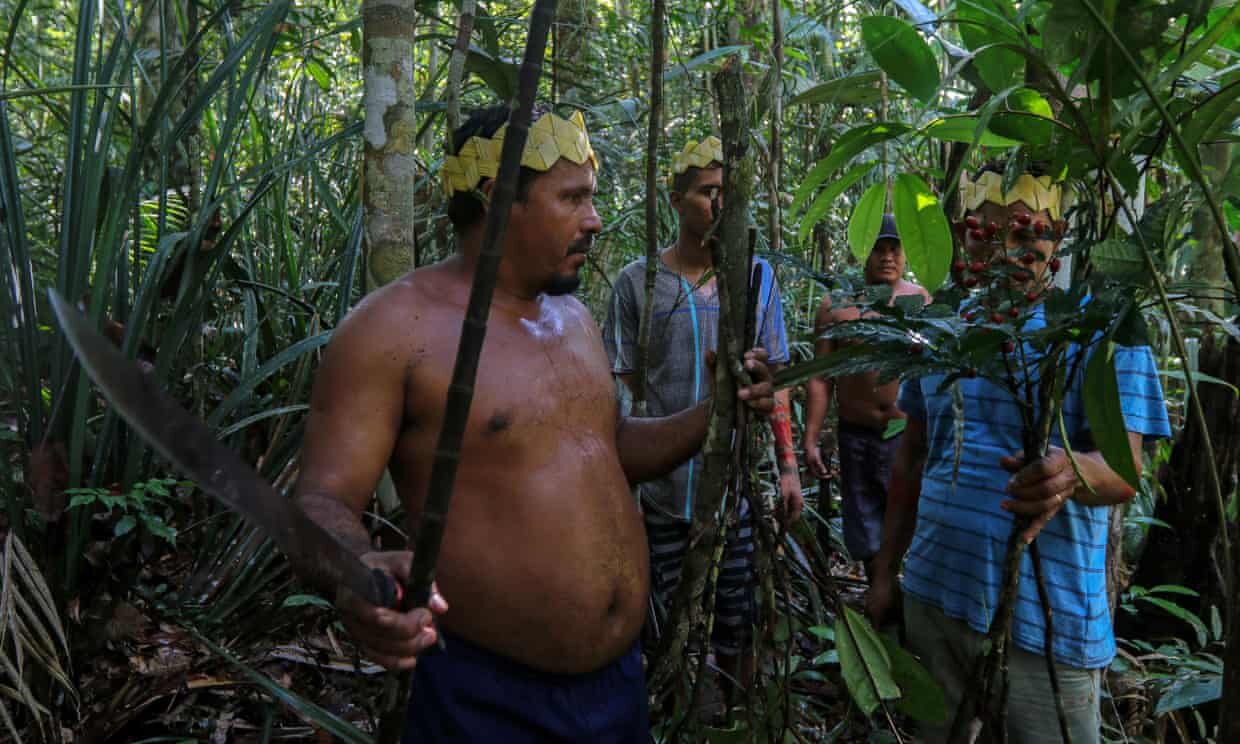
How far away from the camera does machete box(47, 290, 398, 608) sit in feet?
2.07

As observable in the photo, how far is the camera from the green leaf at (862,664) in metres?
1.63

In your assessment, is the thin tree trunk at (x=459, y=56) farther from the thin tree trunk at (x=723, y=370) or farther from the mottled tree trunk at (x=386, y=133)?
the thin tree trunk at (x=723, y=370)

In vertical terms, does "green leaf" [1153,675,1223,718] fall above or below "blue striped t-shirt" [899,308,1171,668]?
below

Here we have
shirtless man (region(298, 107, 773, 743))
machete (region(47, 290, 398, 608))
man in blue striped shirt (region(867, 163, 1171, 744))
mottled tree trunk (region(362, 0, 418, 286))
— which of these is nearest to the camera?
machete (region(47, 290, 398, 608))

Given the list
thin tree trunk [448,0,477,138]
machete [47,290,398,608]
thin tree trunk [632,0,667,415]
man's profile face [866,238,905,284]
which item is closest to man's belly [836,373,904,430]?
man's profile face [866,238,905,284]

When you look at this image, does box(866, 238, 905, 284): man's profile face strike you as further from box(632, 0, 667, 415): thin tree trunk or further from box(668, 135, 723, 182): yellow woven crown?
box(632, 0, 667, 415): thin tree trunk

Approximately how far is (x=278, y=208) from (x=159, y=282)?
96 centimetres

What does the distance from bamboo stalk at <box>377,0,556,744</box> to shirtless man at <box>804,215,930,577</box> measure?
3.10 m

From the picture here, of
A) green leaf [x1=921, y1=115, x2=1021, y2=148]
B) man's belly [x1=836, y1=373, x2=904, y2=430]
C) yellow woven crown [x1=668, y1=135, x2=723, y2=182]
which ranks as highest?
green leaf [x1=921, y1=115, x2=1021, y2=148]

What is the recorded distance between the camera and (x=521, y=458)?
1.70 metres

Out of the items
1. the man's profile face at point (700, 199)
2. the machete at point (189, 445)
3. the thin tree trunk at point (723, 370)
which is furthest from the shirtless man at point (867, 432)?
the machete at point (189, 445)

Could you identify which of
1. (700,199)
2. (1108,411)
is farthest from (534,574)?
(700,199)

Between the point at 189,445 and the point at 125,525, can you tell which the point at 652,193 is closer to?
the point at 125,525

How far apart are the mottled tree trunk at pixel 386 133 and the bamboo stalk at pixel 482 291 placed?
4.89ft
